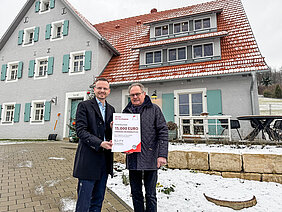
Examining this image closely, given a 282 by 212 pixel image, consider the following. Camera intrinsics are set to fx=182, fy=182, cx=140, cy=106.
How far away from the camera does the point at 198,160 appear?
4.45 meters

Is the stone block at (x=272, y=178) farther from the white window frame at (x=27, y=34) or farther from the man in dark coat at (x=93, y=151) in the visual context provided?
the white window frame at (x=27, y=34)

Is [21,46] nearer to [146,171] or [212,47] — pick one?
[212,47]

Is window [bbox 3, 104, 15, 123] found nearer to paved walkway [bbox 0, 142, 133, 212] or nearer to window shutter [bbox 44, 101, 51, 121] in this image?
window shutter [bbox 44, 101, 51, 121]

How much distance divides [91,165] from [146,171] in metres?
0.74

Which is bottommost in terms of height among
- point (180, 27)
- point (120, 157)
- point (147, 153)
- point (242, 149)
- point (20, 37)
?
point (120, 157)

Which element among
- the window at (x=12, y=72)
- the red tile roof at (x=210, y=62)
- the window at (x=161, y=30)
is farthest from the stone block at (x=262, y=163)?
the window at (x=12, y=72)

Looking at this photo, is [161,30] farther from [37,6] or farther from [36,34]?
[37,6]

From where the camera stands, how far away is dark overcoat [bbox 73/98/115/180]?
1992 millimetres

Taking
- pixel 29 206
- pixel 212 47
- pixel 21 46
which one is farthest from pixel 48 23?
pixel 29 206

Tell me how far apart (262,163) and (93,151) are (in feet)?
12.6

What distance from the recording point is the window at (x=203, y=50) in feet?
31.3

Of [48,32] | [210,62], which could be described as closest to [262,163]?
[210,62]

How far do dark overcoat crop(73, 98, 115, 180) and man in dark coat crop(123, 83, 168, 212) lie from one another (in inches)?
14.1

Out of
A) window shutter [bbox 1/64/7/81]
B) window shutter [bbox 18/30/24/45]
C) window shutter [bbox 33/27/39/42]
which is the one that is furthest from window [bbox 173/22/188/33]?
window shutter [bbox 1/64/7/81]
